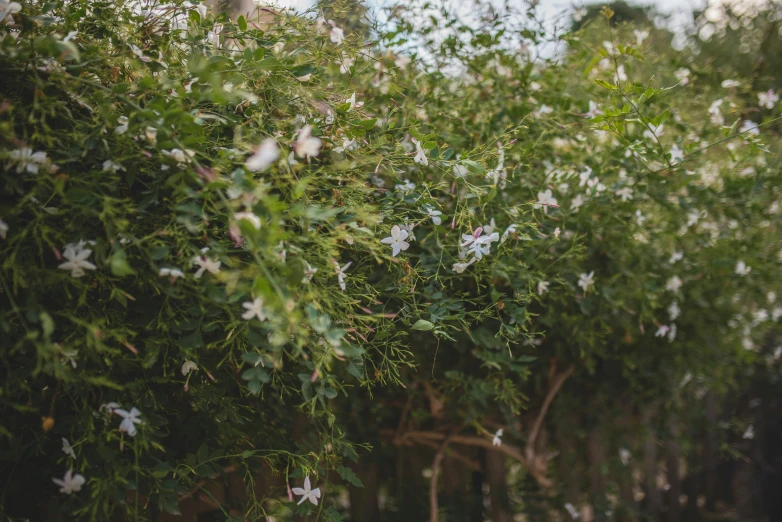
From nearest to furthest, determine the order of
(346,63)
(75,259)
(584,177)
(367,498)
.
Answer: (75,259) < (346,63) < (584,177) < (367,498)

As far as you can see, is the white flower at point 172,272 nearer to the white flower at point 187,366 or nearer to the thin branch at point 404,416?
the white flower at point 187,366

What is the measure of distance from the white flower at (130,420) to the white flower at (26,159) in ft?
1.37

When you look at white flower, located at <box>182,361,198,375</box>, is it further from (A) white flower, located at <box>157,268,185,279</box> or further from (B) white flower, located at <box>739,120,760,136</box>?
(B) white flower, located at <box>739,120,760,136</box>

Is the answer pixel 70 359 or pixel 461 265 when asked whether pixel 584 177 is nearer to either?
pixel 461 265

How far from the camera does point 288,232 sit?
859 mm

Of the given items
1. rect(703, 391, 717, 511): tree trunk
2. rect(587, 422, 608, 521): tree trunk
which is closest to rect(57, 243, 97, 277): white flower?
rect(587, 422, 608, 521): tree trunk

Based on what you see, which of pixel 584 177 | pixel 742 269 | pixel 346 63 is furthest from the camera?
pixel 742 269

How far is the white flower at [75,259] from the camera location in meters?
0.86

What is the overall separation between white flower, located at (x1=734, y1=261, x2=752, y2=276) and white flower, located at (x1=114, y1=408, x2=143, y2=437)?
176 centimetres

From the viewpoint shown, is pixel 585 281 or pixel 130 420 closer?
pixel 130 420

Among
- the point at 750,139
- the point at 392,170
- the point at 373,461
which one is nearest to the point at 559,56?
the point at 750,139

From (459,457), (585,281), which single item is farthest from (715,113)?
(459,457)

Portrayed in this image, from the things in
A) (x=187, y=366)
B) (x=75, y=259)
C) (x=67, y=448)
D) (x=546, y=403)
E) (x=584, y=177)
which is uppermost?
(x=584, y=177)

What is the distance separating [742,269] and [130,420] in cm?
178
